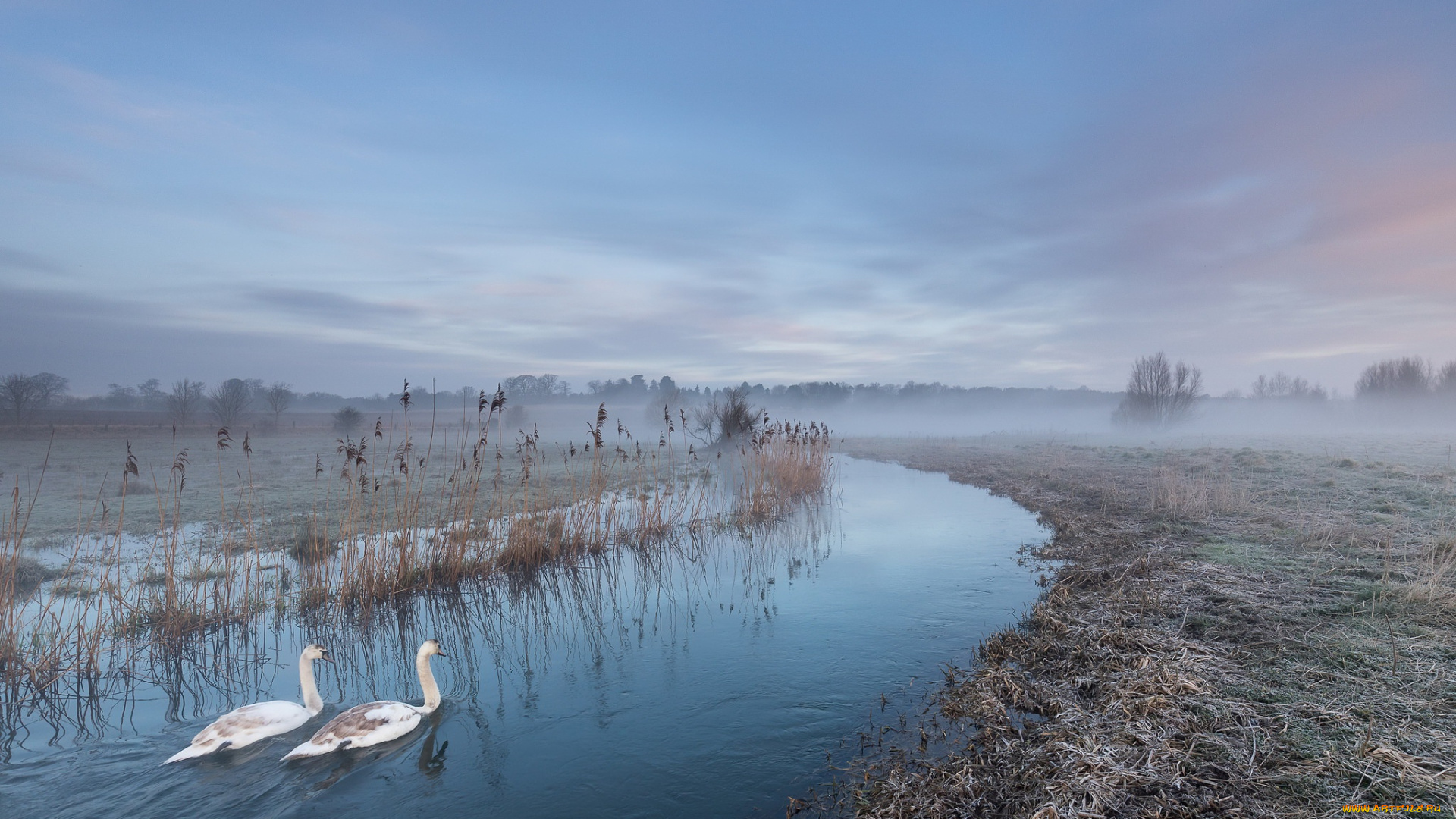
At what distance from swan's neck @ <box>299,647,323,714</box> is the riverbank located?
4961mm

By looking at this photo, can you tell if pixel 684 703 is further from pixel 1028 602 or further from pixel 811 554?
pixel 811 554

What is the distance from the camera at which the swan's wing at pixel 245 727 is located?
4.91m

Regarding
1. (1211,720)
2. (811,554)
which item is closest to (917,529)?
(811,554)

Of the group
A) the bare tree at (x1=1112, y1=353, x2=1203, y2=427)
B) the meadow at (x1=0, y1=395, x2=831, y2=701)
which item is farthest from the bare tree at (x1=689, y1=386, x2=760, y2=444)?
the bare tree at (x1=1112, y1=353, x2=1203, y2=427)

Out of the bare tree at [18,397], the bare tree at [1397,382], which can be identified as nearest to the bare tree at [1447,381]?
the bare tree at [1397,382]

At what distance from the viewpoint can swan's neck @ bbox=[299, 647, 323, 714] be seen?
18.6 ft

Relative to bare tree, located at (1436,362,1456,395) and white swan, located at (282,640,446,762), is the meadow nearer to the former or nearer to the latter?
white swan, located at (282,640,446,762)

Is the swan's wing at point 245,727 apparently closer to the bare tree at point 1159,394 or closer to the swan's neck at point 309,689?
the swan's neck at point 309,689

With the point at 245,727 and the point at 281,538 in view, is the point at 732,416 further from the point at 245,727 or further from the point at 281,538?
the point at 245,727

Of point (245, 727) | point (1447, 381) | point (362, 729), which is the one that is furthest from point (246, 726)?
point (1447, 381)

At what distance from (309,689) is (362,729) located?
43.8 inches

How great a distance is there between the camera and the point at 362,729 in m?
5.08

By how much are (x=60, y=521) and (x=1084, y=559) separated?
845 inches

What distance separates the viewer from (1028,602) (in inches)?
346
